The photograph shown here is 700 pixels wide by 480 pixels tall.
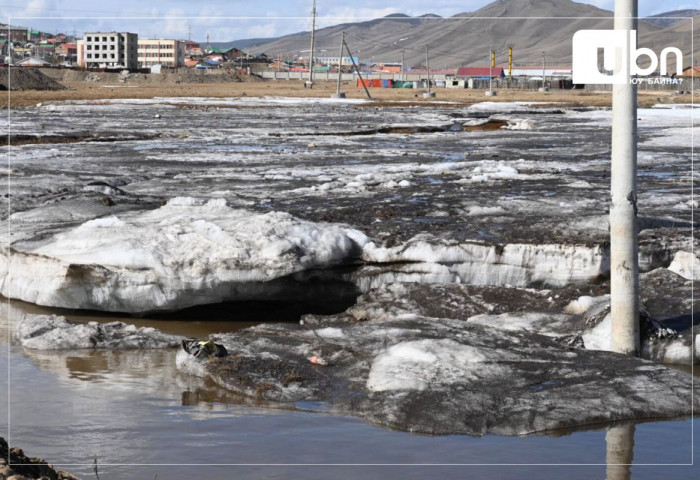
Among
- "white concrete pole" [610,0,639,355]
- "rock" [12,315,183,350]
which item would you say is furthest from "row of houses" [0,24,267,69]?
"white concrete pole" [610,0,639,355]

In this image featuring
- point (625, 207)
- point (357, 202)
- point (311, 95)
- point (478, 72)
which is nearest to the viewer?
point (625, 207)

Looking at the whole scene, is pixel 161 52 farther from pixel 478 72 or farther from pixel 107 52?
pixel 478 72

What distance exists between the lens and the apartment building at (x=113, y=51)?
463 feet

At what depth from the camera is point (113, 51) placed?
141 m

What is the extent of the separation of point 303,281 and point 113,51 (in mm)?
138534

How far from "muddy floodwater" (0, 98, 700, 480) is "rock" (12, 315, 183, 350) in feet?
0.51

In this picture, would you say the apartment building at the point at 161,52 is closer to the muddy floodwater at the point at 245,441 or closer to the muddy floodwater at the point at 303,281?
the muddy floodwater at the point at 303,281

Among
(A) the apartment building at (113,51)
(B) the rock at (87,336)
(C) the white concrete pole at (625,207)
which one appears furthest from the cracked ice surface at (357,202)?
(A) the apartment building at (113,51)

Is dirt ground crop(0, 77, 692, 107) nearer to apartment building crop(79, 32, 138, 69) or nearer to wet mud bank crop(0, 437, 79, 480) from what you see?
wet mud bank crop(0, 437, 79, 480)

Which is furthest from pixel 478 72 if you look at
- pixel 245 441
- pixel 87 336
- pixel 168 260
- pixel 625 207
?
pixel 245 441

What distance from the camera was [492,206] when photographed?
12383 millimetres

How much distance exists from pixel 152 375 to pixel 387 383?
1.95 m

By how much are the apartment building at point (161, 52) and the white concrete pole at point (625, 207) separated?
16613cm

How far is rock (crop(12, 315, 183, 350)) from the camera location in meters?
8.47
